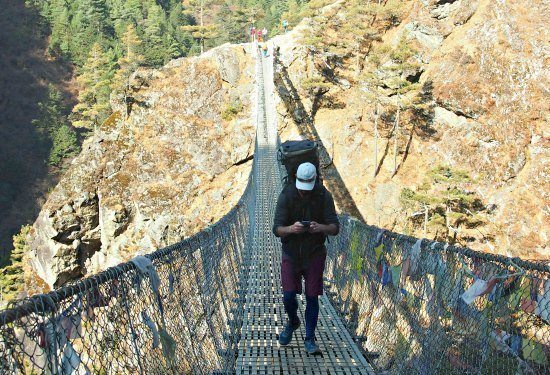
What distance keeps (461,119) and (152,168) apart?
1248cm

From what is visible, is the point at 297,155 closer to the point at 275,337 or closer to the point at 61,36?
the point at 275,337

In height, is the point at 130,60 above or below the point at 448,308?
above

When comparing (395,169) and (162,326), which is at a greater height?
(162,326)

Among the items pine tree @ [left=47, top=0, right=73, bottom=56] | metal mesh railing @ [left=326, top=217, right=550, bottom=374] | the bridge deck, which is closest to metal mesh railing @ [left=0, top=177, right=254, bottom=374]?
the bridge deck

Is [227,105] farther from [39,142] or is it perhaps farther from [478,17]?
[39,142]

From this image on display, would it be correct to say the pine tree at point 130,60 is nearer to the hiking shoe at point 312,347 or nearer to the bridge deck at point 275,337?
the bridge deck at point 275,337

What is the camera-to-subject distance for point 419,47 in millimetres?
18984

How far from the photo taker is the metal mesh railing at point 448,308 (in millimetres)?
1612

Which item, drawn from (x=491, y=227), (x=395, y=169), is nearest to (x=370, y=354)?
(x=491, y=227)

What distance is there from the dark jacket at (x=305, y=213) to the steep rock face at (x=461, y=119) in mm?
13028

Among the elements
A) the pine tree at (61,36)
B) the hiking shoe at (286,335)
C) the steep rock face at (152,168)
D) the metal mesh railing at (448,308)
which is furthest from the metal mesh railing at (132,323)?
the pine tree at (61,36)

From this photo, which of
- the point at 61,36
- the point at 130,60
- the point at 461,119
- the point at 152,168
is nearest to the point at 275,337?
the point at 461,119

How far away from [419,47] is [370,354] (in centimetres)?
1873

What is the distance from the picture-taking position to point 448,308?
6.59 feet
